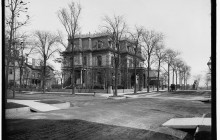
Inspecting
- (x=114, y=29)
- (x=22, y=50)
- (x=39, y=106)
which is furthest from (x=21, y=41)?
(x=114, y=29)

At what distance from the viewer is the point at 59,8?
5.58 m

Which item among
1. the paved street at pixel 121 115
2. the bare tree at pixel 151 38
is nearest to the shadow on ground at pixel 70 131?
the paved street at pixel 121 115

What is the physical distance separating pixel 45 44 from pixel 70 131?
11.5 feet

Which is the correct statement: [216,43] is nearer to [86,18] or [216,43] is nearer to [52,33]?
[86,18]

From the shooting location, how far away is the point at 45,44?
6.90 metres

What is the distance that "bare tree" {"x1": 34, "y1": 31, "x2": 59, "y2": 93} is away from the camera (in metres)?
6.02

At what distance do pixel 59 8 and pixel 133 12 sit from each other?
2232 millimetres

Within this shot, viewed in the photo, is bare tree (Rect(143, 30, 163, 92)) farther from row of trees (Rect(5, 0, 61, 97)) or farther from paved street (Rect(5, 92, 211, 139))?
row of trees (Rect(5, 0, 61, 97))

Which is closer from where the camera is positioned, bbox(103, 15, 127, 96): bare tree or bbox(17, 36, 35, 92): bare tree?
bbox(17, 36, 35, 92): bare tree

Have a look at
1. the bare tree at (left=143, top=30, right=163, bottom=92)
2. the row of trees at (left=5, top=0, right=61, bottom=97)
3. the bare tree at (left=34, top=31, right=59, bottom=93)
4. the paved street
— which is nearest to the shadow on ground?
the paved street

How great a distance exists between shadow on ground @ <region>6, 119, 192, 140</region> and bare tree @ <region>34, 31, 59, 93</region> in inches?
90.4

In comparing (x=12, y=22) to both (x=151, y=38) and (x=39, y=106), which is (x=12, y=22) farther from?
(x=151, y=38)

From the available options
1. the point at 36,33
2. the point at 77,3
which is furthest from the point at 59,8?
the point at 36,33

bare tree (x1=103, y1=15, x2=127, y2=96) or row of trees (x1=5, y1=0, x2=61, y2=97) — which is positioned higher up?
bare tree (x1=103, y1=15, x2=127, y2=96)
